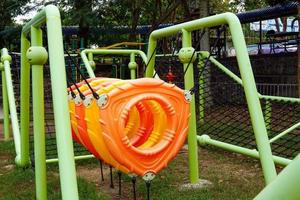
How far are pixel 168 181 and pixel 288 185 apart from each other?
3.13 metres

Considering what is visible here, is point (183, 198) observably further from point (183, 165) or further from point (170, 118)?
point (183, 165)

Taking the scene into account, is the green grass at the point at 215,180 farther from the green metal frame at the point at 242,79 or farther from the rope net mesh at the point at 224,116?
the rope net mesh at the point at 224,116

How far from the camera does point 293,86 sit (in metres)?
9.14

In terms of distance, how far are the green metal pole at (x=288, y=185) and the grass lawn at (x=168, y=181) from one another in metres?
2.59

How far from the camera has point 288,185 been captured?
638 mm

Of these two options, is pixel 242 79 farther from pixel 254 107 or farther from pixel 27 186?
pixel 27 186

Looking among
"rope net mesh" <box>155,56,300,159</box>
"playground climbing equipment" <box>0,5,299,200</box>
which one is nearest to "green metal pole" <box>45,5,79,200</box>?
"playground climbing equipment" <box>0,5,299,200</box>

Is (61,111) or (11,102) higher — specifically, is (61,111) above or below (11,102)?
above

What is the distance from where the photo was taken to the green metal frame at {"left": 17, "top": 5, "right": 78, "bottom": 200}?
1.82 m

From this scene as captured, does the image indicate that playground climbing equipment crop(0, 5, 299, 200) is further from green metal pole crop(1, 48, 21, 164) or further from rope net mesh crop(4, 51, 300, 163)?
green metal pole crop(1, 48, 21, 164)

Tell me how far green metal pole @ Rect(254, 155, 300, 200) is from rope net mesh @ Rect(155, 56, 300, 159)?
3.03 metres

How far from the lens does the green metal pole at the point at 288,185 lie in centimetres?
63

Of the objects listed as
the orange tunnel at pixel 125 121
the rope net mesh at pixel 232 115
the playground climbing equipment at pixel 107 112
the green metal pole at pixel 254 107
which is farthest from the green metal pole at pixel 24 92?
the rope net mesh at pixel 232 115

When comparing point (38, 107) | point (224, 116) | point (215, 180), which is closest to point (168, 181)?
point (215, 180)
